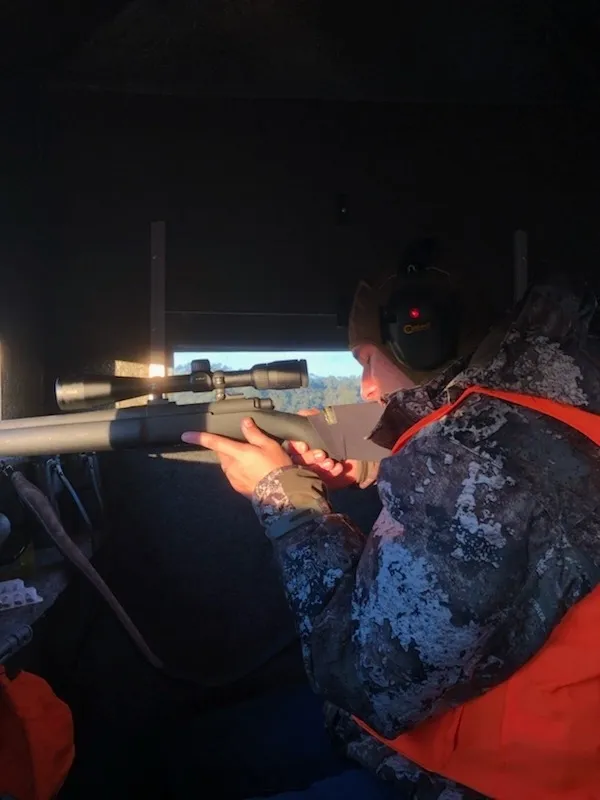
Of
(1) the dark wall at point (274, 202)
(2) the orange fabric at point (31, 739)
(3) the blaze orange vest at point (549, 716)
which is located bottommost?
(2) the orange fabric at point (31, 739)

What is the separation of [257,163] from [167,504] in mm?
1042

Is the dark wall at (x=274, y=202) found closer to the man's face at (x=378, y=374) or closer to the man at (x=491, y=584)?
the man's face at (x=378, y=374)

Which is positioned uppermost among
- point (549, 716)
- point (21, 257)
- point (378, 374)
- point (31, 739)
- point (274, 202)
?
point (274, 202)

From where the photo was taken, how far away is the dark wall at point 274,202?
6.64ft

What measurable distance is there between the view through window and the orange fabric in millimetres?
944

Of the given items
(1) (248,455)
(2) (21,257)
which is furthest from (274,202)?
(1) (248,455)

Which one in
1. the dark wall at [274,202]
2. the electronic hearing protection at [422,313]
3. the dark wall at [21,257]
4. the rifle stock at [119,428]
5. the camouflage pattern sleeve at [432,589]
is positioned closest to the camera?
the camouflage pattern sleeve at [432,589]

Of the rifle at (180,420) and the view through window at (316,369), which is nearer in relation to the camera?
the rifle at (180,420)

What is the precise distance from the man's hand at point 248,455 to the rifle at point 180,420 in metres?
0.03

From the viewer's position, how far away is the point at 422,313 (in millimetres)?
1084

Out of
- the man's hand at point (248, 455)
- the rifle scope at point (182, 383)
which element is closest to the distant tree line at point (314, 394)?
the rifle scope at point (182, 383)

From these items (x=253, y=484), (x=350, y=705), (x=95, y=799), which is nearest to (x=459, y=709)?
(x=350, y=705)

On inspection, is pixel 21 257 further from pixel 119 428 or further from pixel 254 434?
pixel 254 434

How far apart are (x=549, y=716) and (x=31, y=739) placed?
0.88 m
